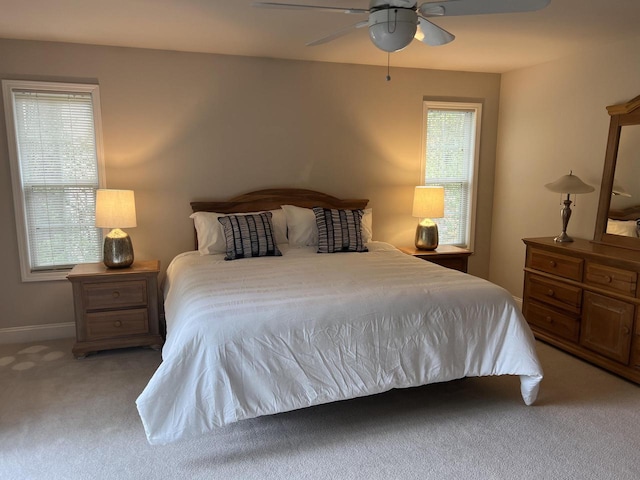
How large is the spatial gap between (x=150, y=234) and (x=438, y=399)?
2.78m

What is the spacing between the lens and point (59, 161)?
3.84 m

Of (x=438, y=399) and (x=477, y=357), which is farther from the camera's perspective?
(x=438, y=399)

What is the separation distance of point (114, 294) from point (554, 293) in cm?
354

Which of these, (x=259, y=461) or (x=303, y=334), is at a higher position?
(x=303, y=334)

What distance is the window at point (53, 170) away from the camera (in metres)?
3.71

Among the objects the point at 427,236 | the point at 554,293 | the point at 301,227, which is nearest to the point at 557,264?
the point at 554,293

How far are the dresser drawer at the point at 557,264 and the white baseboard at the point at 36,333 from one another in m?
4.06

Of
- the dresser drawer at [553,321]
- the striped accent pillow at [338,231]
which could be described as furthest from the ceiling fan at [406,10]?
the dresser drawer at [553,321]

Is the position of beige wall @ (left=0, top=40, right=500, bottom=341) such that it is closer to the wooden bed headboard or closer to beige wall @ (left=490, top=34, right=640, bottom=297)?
the wooden bed headboard

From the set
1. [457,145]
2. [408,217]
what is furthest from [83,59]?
[457,145]

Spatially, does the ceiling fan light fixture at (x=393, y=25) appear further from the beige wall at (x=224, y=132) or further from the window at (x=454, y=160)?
the window at (x=454, y=160)

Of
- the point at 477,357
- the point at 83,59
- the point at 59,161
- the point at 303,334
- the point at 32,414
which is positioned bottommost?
the point at 32,414

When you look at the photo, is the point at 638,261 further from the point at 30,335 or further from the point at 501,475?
the point at 30,335

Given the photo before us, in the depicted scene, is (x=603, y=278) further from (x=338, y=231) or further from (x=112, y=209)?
(x=112, y=209)
